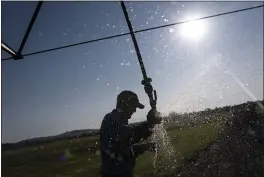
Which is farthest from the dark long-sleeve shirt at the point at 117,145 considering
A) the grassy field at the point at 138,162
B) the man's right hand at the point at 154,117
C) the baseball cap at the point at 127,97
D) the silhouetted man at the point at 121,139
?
the grassy field at the point at 138,162

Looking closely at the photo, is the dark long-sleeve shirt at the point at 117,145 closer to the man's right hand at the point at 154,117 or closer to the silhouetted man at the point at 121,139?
the silhouetted man at the point at 121,139

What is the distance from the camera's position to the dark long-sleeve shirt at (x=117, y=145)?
5637 mm

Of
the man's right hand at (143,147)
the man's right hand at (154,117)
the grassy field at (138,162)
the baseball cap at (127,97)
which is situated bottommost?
the man's right hand at (143,147)

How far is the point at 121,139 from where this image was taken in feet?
18.5

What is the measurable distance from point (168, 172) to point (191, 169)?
1460 millimetres

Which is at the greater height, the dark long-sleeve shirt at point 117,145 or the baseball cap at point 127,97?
the baseball cap at point 127,97

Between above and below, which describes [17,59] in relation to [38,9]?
below

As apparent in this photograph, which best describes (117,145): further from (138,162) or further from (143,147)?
(138,162)

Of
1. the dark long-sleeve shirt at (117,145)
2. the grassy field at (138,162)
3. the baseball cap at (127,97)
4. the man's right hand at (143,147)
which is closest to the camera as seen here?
the dark long-sleeve shirt at (117,145)

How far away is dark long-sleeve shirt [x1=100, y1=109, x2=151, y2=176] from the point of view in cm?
564

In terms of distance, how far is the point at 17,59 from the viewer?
6.09 m

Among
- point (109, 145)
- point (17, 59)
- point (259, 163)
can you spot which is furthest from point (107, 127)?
point (259, 163)

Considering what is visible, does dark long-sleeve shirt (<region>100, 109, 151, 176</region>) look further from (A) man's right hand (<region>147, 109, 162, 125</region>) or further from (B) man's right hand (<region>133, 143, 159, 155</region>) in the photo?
(A) man's right hand (<region>147, 109, 162, 125</region>)

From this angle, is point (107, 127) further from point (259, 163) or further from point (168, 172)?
point (168, 172)
